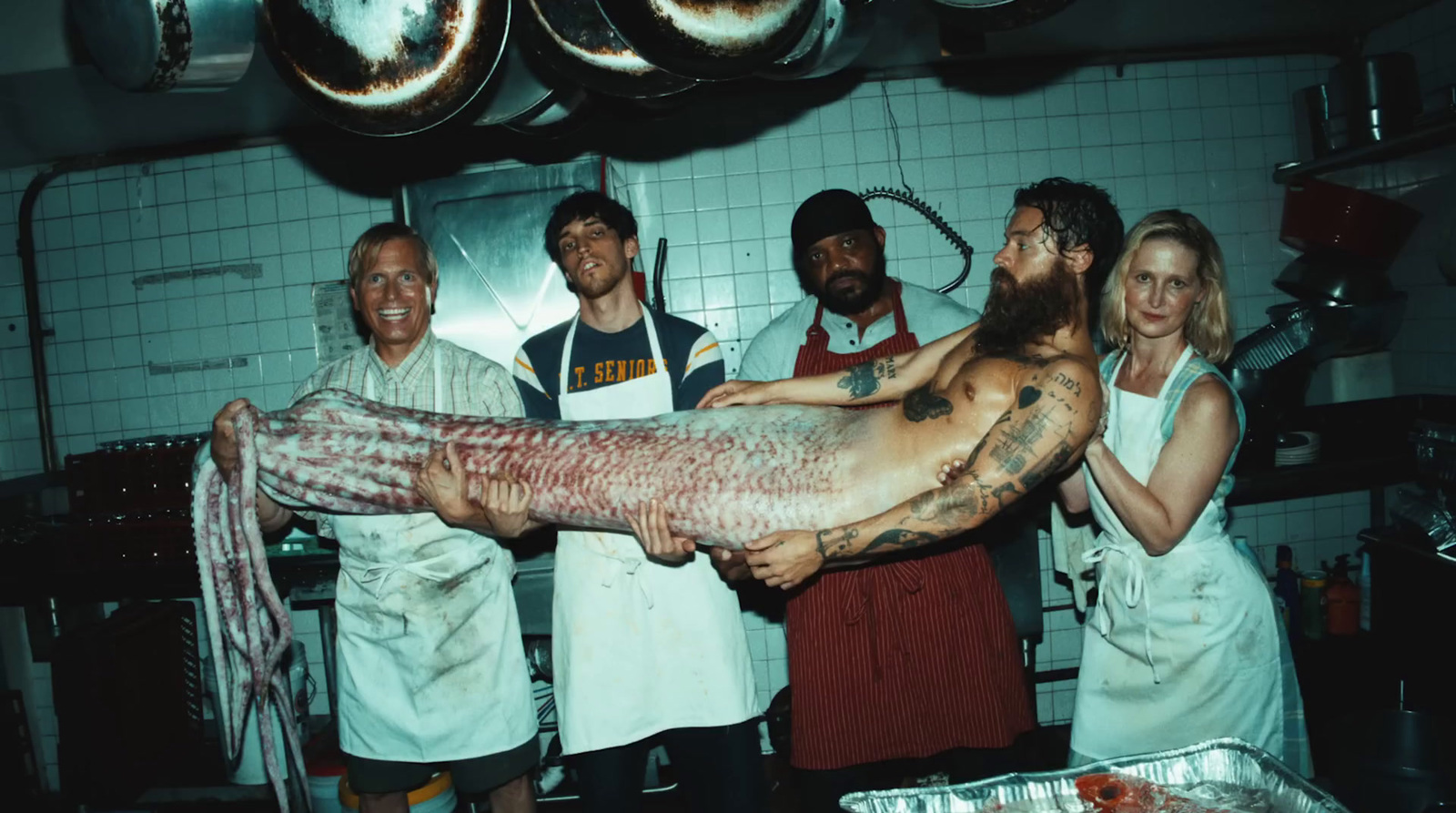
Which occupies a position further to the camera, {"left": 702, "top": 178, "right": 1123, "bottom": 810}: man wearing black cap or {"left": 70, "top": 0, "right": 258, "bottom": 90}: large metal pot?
{"left": 702, "top": 178, "right": 1123, "bottom": 810}: man wearing black cap

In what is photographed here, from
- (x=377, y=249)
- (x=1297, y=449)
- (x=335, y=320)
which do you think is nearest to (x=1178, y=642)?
(x=1297, y=449)

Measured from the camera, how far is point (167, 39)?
1646 mm

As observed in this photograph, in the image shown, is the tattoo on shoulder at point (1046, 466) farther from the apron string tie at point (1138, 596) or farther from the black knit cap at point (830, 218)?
the black knit cap at point (830, 218)

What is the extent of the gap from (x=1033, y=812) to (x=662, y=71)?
5.84ft

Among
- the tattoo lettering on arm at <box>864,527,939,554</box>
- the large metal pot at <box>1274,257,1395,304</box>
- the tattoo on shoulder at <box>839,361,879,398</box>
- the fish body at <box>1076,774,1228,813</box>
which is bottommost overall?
the fish body at <box>1076,774,1228,813</box>

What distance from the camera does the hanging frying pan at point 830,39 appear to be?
6.59 feet

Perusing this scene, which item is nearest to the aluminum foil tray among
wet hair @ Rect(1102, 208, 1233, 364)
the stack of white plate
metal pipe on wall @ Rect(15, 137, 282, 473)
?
wet hair @ Rect(1102, 208, 1233, 364)

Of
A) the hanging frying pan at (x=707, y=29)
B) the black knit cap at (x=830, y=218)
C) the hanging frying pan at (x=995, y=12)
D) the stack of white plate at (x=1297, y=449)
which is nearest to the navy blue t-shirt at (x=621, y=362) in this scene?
the black knit cap at (x=830, y=218)

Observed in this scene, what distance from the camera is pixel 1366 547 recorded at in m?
3.32

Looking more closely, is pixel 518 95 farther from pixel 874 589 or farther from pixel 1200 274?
pixel 1200 274

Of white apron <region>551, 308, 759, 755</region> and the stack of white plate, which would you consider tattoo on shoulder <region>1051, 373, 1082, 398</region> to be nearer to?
white apron <region>551, 308, 759, 755</region>

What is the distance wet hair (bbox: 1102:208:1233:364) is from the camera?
202 centimetres

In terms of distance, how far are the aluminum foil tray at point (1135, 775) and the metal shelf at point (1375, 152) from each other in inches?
104

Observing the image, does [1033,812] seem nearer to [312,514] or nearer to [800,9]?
[800,9]
